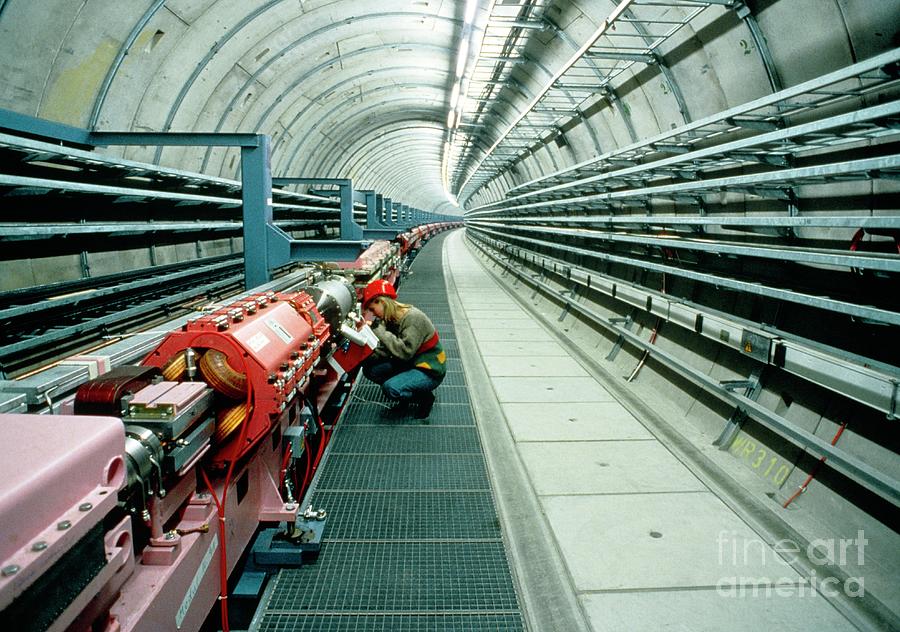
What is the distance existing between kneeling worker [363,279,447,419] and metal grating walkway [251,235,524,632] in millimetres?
253

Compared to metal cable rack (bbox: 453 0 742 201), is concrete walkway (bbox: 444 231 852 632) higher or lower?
lower

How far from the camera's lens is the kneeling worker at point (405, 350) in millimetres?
4422

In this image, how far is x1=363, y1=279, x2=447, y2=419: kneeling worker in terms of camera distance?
442cm

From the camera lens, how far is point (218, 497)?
2.14m

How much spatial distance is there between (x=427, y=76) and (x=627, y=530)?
10.4 meters

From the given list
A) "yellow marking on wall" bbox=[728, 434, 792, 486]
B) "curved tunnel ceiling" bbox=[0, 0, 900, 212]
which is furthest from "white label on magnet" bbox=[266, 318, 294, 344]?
"yellow marking on wall" bbox=[728, 434, 792, 486]

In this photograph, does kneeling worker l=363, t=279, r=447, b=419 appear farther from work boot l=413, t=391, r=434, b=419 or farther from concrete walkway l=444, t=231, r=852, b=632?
concrete walkway l=444, t=231, r=852, b=632

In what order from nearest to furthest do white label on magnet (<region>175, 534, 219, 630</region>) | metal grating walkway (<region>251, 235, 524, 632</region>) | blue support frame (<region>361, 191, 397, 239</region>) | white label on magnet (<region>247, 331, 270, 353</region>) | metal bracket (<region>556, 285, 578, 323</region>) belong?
white label on magnet (<region>175, 534, 219, 630</region>) → white label on magnet (<region>247, 331, 270, 353</region>) → metal grating walkway (<region>251, 235, 524, 632</region>) → metal bracket (<region>556, 285, 578, 323</region>) → blue support frame (<region>361, 191, 397, 239</region>)

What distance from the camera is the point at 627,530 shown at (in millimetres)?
3084

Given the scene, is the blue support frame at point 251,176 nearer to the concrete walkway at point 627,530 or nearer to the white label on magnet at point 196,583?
the concrete walkway at point 627,530

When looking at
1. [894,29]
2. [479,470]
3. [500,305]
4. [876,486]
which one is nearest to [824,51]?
[894,29]

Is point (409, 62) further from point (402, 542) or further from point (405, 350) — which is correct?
point (402, 542)

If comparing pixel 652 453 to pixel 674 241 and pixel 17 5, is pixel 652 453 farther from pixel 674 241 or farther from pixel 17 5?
pixel 17 5

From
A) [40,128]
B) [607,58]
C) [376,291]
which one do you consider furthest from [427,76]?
[40,128]
